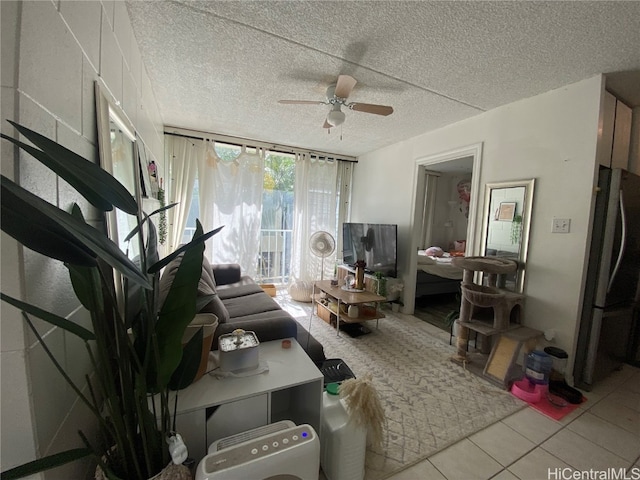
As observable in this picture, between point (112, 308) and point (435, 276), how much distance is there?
4103 millimetres

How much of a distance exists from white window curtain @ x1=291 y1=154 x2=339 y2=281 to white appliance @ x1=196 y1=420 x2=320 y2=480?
331cm

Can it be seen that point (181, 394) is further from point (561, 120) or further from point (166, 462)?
point (561, 120)

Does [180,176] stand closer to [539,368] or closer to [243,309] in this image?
[243,309]

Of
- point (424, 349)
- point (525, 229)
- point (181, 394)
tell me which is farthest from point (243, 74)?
point (424, 349)

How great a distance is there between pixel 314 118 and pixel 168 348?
2736 millimetres

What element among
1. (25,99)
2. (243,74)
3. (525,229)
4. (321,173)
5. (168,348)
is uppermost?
(243,74)

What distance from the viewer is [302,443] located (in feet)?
2.98

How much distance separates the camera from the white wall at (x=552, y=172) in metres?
1.90

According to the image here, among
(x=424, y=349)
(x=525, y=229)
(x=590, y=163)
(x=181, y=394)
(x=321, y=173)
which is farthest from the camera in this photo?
(x=321, y=173)

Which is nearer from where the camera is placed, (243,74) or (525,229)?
(243,74)

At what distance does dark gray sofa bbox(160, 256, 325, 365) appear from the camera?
1.50 m

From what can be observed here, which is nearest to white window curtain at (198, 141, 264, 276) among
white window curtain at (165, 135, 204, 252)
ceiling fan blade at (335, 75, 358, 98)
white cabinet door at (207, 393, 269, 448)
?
white window curtain at (165, 135, 204, 252)

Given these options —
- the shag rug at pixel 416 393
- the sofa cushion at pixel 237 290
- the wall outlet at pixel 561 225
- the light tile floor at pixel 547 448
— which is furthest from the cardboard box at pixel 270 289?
the wall outlet at pixel 561 225

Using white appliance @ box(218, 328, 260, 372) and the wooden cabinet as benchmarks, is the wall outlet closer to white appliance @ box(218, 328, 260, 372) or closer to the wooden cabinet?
the wooden cabinet
